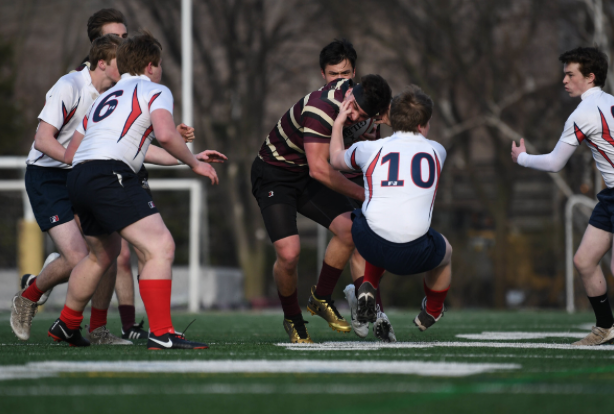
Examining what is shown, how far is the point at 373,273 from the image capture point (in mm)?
5504

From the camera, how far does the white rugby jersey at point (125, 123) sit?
505 cm

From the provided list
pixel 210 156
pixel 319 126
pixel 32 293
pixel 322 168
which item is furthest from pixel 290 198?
pixel 32 293

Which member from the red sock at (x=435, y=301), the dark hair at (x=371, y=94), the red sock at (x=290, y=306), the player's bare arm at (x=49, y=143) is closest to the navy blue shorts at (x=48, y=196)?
the player's bare arm at (x=49, y=143)

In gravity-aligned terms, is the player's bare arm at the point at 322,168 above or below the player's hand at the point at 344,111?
below

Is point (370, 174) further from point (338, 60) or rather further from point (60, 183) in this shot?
point (60, 183)

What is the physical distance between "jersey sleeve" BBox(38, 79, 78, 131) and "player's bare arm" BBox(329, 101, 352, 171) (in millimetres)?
1878

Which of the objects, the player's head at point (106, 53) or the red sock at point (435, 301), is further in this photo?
the player's head at point (106, 53)

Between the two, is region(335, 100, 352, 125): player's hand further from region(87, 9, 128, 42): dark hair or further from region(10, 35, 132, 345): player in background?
region(87, 9, 128, 42): dark hair

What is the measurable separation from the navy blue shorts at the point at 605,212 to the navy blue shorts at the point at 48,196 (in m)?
3.59

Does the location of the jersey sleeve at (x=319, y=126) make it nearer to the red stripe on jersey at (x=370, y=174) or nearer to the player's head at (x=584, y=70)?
the red stripe on jersey at (x=370, y=174)

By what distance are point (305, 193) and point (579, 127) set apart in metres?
1.91

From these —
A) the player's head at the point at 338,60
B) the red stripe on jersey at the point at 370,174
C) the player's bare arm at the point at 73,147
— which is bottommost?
the red stripe on jersey at the point at 370,174

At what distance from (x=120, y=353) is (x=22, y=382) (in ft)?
4.14

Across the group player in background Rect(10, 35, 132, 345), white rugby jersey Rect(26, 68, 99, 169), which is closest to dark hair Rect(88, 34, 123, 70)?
player in background Rect(10, 35, 132, 345)
